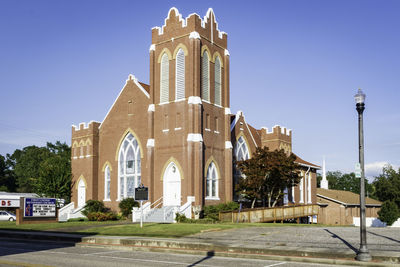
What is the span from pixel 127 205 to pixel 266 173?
11418 millimetres

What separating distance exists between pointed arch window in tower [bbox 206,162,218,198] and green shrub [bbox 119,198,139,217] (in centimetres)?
607

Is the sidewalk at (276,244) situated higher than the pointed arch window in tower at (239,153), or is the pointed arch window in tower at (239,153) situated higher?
the pointed arch window in tower at (239,153)

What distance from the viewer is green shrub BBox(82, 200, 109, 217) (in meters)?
40.0

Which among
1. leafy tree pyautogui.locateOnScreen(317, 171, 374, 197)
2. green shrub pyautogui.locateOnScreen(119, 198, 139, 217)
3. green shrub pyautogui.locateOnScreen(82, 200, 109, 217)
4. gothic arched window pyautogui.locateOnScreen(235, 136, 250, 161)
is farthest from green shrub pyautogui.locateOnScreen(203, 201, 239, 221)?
leafy tree pyautogui.locateOnScreen(317, 171, 374, 197)

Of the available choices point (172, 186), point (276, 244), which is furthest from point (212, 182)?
point (276, 244)

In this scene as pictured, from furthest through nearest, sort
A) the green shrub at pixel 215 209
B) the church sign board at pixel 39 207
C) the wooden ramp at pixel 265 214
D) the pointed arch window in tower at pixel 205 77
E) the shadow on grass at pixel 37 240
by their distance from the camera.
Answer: the pointed arch window in tower at pixel 205 77 < the church sign board at pixel 39 207 < the green shrub at pixel 215 209 < the wooden ramp at pixel 265 214 < the shadow on grass at pixel 37 240

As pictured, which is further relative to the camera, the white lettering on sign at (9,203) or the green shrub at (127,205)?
the white lettering on sign at (9,203)

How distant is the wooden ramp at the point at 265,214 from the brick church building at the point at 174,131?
153 inches

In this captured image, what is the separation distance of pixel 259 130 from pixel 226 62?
12754 millimetres

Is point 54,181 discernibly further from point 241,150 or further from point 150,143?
point 241,150

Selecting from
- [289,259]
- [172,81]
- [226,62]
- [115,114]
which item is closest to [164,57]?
[172,81]

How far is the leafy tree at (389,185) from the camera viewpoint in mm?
63906

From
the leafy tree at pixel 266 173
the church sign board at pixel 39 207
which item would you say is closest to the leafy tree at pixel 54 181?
the church sign board at pixel 39 207

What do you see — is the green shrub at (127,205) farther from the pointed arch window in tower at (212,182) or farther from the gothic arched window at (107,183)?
the pointed arch window in tower at (212,182)
